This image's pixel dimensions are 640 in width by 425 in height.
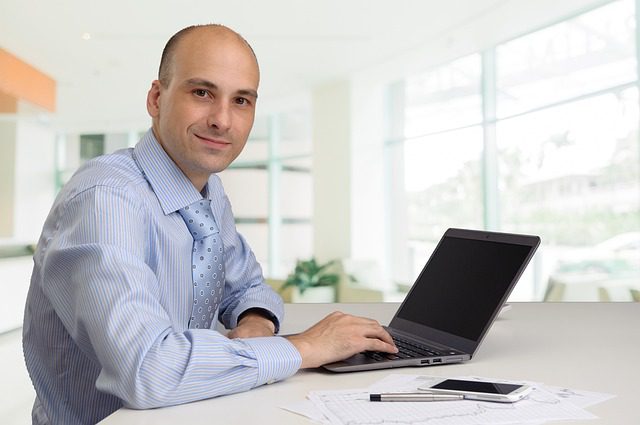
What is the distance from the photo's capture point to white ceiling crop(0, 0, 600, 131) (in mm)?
6910

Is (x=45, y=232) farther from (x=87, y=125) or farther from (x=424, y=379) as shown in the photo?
(x=87, y=125)

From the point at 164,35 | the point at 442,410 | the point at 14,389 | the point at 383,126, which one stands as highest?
the point at 164,35

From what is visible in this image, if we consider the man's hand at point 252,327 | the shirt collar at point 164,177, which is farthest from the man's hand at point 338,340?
the shirt collar at point 164,177

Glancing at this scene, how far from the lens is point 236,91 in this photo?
1.37 meters

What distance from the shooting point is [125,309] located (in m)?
0.99

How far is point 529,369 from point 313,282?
7.24 metres

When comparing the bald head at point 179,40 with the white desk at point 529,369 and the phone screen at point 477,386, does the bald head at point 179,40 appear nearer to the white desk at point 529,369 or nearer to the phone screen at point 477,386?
the white desk at point 529,369

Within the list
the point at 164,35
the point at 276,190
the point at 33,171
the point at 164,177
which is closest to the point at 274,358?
the point at 164,177

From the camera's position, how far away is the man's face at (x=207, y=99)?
1351mm

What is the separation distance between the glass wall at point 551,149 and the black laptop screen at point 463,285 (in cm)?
515

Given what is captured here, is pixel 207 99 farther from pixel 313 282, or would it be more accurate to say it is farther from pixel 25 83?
pixel 313 282

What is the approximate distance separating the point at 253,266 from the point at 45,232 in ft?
1.96

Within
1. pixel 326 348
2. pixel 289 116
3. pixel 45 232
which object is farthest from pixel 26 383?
pixel 289 116

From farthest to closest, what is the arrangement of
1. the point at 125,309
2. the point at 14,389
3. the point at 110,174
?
the point at 14,389 < the point at 110,174 < the point at 125,309
